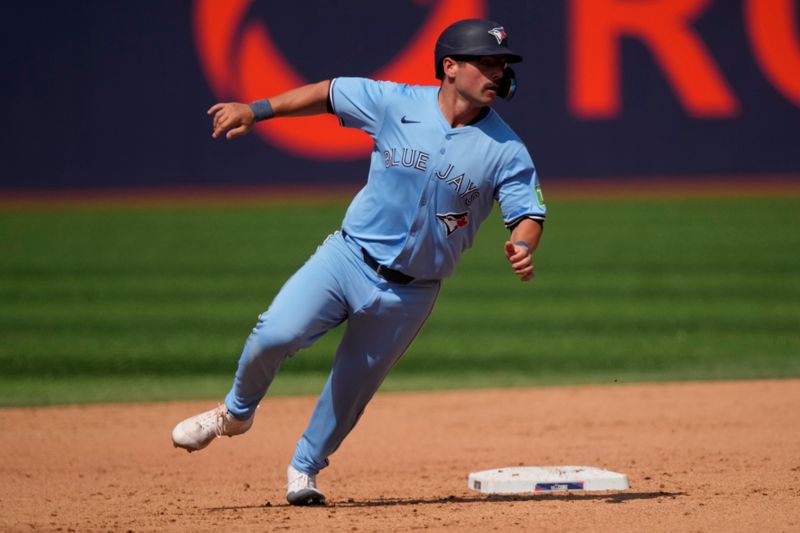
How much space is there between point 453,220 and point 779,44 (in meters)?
12.5

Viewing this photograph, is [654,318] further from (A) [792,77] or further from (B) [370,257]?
(A) [792,77]

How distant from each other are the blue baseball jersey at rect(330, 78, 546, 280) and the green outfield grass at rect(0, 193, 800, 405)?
3658mm

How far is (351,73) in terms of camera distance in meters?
16.4

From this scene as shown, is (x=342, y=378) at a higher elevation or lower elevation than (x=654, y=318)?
higher

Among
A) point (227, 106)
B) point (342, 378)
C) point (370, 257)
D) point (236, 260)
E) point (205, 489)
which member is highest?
point (227, 106)

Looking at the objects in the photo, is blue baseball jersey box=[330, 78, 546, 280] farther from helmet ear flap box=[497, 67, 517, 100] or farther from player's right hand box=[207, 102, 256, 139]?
player's right hand box=[207, 102, 256, 139]

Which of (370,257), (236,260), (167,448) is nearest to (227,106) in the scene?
(370,257)

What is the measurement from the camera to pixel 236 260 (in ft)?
43.0

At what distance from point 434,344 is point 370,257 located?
16.7 feet

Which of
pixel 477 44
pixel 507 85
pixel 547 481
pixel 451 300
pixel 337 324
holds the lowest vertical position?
pixel 451 300

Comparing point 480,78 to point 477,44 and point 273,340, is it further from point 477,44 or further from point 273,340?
point 273,340

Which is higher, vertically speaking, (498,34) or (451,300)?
(498,34)

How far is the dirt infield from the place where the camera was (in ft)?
16.5

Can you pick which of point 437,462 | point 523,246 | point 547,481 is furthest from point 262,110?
point 437,462
